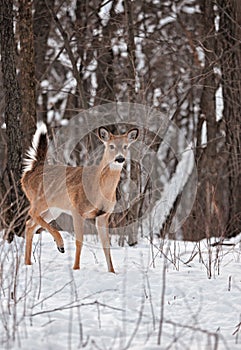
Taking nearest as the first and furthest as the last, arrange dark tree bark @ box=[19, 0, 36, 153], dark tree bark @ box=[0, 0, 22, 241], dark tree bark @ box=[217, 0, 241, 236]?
dark tree bark @ box=[0, 0, 22, 241] → dark tree bark @ box=[19, 0, 36, 153] → dark tree bark @ box=[217, 0, 241, 236]

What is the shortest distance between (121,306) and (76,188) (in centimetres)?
208

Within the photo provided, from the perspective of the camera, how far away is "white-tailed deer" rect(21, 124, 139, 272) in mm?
6309

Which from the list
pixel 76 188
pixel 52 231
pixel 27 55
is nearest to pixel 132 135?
pixel 76 188

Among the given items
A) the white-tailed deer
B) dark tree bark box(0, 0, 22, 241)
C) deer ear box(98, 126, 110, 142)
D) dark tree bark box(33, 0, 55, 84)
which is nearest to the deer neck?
the white-tailed deer

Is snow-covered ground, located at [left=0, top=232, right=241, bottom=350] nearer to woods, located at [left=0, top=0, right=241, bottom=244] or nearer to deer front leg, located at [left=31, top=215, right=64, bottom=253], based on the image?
deer front leg, located at [left=31, top=215, right=64, bottom=253]

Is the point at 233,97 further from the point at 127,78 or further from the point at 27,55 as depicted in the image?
the point at 27,55

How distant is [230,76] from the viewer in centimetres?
1013

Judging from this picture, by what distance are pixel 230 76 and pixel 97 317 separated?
6.69m

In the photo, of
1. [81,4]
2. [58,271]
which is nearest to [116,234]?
[58,271]

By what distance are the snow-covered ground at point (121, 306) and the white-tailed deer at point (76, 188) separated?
1.16 ft

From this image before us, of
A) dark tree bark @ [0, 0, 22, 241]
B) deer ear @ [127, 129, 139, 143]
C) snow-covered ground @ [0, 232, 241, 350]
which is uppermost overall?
dark tree bark @ [0, 0, 22, 241]

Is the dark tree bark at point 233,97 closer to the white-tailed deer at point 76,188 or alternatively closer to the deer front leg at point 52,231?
the white-tailed deer at point 76,188

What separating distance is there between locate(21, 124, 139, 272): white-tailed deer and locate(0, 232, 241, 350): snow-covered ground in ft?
1.16

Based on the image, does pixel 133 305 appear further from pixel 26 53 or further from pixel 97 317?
pixel 26 53
